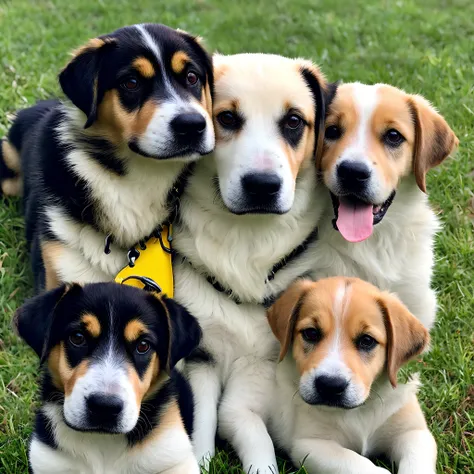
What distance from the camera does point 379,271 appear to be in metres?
5.64

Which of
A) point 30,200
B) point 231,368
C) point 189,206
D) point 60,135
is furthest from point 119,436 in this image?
point 30,200

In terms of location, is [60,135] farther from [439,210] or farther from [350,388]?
[439,210]

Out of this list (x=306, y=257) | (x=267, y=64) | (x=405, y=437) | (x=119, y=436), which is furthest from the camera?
(x=306, y=257)

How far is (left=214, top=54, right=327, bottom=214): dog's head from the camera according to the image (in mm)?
4945

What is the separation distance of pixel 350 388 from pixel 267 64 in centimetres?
210

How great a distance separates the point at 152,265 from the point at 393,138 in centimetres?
176

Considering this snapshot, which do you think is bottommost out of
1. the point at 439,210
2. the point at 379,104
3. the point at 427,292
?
the point at 439,210

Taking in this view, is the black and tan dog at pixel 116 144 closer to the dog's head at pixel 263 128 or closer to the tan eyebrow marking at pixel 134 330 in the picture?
the dog's head at pixel 263 128

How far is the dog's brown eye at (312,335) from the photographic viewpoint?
16.0 ft

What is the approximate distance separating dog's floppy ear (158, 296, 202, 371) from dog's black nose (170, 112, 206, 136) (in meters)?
0.97

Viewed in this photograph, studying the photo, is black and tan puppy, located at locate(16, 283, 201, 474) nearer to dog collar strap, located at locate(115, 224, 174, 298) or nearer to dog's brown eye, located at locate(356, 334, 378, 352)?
dog collar strap, located at locate(115, 224, 174, 298)

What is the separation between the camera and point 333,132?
214 inches

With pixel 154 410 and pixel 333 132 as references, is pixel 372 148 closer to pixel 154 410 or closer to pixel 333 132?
pixel 333 132

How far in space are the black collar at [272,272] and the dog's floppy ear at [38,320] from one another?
4.39 ft
